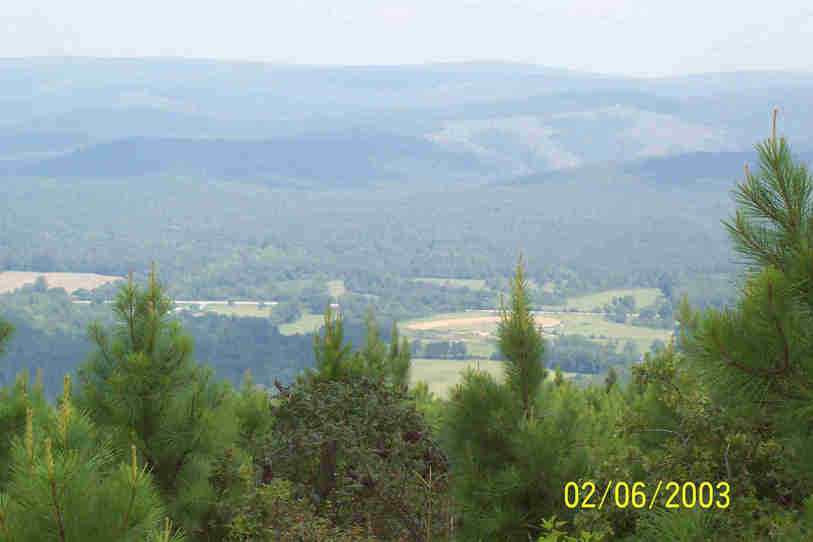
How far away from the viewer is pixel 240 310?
13962cm

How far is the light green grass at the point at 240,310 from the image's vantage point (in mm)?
129875

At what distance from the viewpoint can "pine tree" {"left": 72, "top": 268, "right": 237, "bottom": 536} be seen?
10.4m

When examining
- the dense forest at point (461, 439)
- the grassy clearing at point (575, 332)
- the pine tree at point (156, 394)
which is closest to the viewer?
the dense forest at point (461, 439)

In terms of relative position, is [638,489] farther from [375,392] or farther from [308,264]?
[308,264]

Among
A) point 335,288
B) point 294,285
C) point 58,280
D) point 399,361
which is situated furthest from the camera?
point 294,285

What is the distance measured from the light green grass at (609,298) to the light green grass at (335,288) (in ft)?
130

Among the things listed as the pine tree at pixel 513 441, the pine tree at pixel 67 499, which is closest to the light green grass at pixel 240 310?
the pine tree at pixel 513 441

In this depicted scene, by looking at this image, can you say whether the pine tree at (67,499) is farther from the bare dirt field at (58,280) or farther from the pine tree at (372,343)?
the bare dirt field at (58,280)

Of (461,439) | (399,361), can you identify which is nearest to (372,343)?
(399,361)

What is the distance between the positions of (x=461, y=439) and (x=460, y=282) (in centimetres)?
16594

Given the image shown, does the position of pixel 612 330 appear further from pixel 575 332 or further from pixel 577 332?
pixel 575 332

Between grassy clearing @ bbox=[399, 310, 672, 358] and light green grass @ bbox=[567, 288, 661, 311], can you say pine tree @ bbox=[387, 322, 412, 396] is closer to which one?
grassy clearing @ bbox=[399, 310, 672, 358]

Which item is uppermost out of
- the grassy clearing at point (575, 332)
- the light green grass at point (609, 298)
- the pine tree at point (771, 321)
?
the pine tree at point (771, 321)

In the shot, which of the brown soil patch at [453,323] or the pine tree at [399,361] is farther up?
the pine tree at [399,361]
